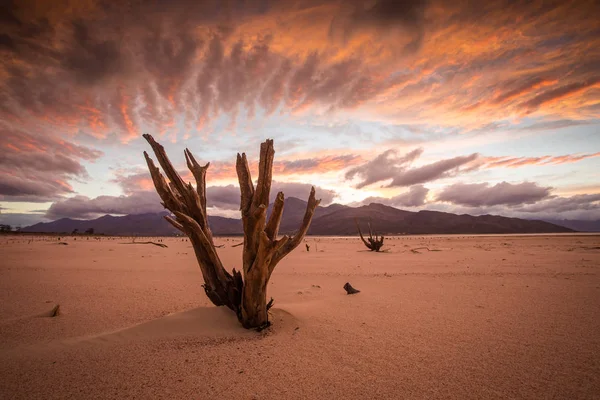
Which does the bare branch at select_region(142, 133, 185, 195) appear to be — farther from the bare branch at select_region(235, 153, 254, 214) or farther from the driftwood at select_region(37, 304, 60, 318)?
the driftwood at select_region(37, 304, 60, 318)

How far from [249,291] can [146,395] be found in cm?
155

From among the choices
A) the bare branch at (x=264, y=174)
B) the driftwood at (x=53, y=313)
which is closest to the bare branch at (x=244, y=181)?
the bare branch at (x=264, y=174)

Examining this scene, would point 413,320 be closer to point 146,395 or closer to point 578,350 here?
point 578,350

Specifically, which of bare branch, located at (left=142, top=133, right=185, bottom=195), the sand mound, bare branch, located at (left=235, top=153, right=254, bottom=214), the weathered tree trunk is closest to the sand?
the sand mound

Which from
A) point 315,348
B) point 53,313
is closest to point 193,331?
point 315,348

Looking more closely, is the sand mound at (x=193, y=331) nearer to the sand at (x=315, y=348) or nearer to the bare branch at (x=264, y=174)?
the sand at (x=315, y=348)

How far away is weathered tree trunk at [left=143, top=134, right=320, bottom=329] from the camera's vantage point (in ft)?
11.3

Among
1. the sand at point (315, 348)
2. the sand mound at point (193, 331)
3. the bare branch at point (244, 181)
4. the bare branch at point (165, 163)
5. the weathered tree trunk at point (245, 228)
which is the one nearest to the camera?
the sand at point (315, 348)

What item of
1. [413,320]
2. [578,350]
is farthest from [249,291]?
[578,350]

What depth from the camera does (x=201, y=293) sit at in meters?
6.29

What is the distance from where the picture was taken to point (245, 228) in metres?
3.43

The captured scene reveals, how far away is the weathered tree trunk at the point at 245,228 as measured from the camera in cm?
344

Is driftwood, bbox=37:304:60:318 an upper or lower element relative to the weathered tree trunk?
lower

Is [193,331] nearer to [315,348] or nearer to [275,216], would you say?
[315,348]
